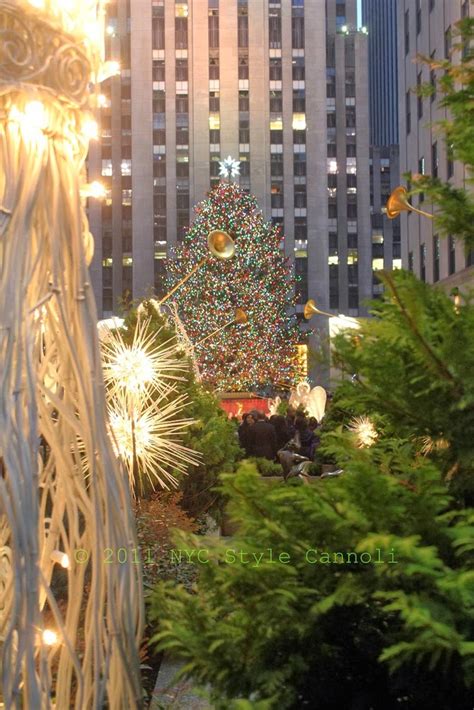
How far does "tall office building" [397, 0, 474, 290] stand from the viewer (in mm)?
29625

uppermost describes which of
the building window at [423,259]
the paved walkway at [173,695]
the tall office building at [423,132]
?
the tall office building at [423,132]

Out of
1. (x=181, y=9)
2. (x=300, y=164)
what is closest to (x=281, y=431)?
(x=300, y=164)

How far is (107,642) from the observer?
2.95m

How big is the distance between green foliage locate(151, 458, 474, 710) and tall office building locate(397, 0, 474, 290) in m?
25.7

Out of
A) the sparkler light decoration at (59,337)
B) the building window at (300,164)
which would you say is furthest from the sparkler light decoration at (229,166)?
the sparkler light decoration at (59,337)

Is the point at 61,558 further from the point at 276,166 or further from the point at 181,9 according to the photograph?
the point at 181,9

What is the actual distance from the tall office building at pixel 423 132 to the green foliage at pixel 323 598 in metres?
25.7

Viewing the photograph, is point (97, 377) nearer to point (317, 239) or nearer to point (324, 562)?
point (324, 562)

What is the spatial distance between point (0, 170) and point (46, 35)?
20.7 inches

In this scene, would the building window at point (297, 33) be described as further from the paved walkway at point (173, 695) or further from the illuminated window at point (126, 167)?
the paved walkway at point (173, 695)

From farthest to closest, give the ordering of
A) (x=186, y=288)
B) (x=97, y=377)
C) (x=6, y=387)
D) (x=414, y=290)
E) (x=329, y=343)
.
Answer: (x=186, y=288) → (x=97, y=377) → (x=6, y=387) → (x=329, y=343) → (x=414, y=290)

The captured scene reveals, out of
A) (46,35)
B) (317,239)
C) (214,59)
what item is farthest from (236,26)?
(46,35)

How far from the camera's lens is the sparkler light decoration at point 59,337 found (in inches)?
110

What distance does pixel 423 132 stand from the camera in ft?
108
